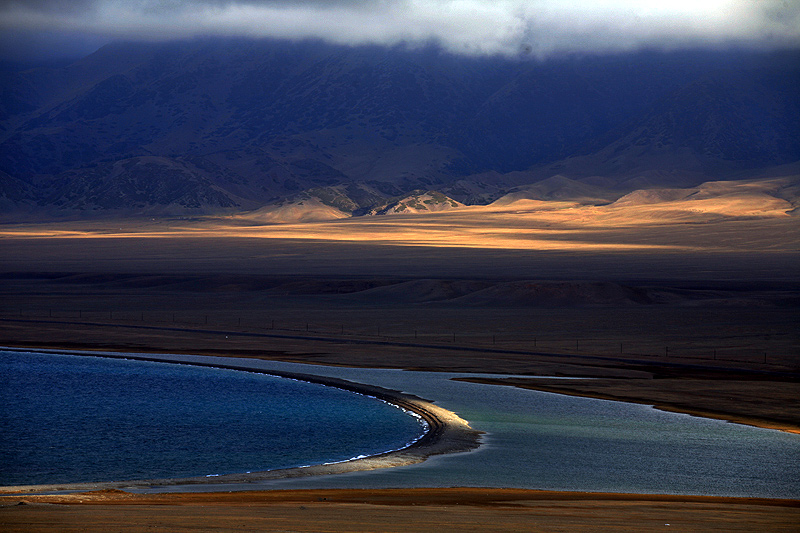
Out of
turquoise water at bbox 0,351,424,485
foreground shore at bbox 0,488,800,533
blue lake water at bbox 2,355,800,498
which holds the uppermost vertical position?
foreground shore at bbox 0,488,800,533

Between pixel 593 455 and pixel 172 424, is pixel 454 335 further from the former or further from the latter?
pixel 593 455

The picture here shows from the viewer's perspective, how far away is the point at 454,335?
76.6 m

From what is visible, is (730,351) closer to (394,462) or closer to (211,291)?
(394,462)

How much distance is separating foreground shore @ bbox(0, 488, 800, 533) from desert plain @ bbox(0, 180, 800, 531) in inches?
2.9

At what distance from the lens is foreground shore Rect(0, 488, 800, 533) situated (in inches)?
790

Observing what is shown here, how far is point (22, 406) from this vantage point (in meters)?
42.8

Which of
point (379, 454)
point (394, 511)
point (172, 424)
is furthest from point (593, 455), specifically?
point (172, 424)

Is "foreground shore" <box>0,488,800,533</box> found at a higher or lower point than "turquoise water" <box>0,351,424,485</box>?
higher

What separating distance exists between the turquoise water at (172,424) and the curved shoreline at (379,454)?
901 millimetres

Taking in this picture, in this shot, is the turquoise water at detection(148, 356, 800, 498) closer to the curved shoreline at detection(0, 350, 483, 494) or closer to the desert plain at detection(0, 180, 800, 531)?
the curved shoreline at detection(0, 350, 483, 494)

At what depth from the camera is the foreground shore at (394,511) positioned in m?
20.1

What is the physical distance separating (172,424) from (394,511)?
18966 mm

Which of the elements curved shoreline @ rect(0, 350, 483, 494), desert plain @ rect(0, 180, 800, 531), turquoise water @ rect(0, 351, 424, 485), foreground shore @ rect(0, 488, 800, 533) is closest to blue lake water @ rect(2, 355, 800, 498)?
curved shoreline @ rect(0, 350, 483, 494)

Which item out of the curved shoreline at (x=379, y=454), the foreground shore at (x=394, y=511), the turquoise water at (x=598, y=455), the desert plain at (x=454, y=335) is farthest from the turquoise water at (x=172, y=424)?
the desert plain at (x=454, y=335)
